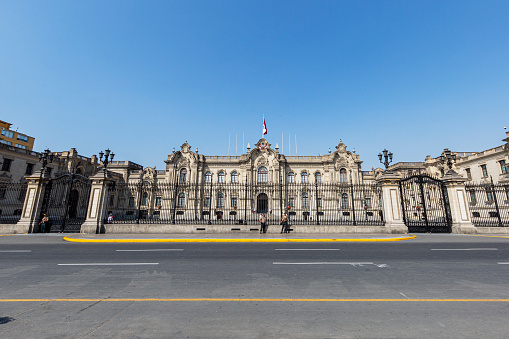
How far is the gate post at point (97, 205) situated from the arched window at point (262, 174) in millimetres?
30081

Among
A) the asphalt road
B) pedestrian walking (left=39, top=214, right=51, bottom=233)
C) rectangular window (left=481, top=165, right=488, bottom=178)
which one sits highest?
rectangular window (left=481, top=165, right=488, bottom=178)

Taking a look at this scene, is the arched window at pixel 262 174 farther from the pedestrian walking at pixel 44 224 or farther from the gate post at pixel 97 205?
the pedestrian walking at pixel 44 224

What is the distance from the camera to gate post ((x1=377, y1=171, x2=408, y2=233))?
15.6 meters

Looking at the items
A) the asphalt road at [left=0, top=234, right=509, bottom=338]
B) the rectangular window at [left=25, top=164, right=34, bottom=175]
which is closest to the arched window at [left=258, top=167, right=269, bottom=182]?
the asphalt road at [left=0, top=234, right=509, bottom=338]

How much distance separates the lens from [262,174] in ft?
147

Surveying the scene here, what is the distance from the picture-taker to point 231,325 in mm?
3334

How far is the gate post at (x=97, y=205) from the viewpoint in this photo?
52.5 ft

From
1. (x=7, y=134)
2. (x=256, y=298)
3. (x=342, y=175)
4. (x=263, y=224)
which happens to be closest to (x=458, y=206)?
(x=263, y=224)

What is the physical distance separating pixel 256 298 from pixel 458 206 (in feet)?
63.2

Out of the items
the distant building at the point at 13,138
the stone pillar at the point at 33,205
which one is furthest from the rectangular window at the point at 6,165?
the stone pillar at the point at 33,205

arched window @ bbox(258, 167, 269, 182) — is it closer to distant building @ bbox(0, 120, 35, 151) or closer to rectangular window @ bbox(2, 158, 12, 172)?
rectangular window @ bbox(2, 158, 12, 172)

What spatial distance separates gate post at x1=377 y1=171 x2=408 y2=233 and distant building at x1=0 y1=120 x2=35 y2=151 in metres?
69.5

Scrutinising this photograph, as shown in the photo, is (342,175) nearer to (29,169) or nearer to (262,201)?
(262,201)

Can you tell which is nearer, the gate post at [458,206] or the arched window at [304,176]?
the gate post at [458,206]
